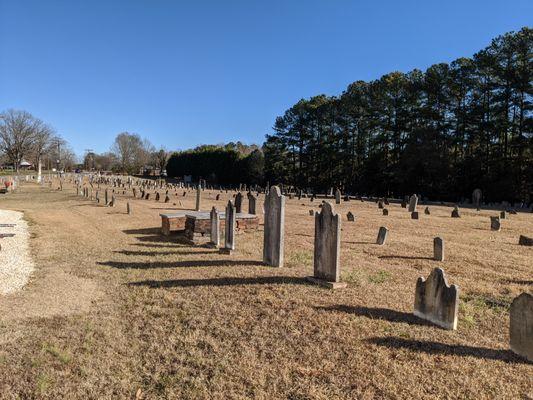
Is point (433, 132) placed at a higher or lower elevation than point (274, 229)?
higher

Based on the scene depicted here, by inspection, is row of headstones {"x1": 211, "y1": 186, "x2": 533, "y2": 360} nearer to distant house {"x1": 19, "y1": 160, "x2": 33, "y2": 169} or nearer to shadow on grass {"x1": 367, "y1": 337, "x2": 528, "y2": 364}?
shadow on grass {"x1": 367, "y1": 337, "x2": 528, "y2": 364}

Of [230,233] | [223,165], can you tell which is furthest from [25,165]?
[230,233]

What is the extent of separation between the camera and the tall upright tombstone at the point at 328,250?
6832 mm

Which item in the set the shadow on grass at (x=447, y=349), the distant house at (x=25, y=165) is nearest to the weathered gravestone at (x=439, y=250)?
the shadow on grass at (x=447, y=349)

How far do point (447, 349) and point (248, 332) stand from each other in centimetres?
231

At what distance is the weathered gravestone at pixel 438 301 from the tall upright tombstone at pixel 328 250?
150 centimetres

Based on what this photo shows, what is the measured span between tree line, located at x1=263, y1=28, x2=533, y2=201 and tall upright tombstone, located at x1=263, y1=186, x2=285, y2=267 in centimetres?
3407

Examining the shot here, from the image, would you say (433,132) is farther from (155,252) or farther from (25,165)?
(25,165)

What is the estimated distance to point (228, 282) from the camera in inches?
281

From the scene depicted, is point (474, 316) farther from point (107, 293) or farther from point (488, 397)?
point (107, 293)

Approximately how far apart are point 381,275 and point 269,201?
2744 mm

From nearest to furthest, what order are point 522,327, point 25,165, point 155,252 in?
point 522,327 → point 155,252 → point 25,165

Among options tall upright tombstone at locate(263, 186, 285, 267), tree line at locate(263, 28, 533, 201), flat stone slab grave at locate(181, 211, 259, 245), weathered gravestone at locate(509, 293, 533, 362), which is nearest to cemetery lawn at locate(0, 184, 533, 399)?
weathered gravestone at locate(509, 293, 533, 362)

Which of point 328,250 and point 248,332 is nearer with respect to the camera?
point 248,332
